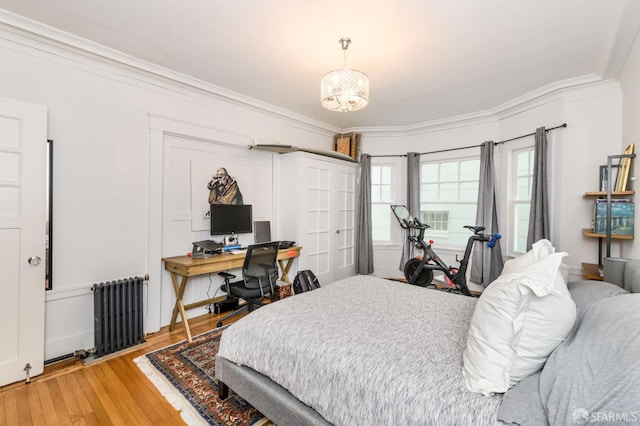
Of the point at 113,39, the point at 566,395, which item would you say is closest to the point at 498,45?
the point at 566,395

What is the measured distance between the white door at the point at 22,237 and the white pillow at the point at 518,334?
299cm

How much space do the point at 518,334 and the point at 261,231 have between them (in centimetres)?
327

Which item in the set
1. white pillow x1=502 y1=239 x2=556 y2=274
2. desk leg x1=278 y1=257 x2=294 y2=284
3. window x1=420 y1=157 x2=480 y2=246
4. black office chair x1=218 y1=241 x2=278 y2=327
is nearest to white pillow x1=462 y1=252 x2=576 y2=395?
white pillow x1=502 y1=239 x2=556 y2=274

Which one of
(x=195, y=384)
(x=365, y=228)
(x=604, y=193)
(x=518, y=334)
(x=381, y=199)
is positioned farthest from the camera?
(x=381, y=199)

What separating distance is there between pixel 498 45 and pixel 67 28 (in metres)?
3.58

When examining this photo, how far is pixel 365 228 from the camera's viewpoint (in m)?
5.14

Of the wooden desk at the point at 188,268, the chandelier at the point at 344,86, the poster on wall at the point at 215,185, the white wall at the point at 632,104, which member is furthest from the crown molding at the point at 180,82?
the wooden desk at the point at 188,268

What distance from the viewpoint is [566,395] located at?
3.06 feet

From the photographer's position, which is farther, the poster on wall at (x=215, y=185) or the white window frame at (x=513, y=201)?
the white window frame at (x=513, y=201)

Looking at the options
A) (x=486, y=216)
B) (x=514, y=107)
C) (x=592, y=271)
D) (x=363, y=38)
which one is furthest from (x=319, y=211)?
(x=592, y=271)

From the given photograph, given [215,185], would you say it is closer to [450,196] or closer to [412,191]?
[412,191]

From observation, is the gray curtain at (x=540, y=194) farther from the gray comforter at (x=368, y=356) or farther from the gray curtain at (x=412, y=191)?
the gray comforter at (x=368, y=356)

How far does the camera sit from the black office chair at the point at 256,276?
312 cm

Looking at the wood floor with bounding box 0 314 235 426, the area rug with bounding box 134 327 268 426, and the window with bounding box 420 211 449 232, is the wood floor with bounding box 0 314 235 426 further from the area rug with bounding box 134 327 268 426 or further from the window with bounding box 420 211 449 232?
the window with bounding box 420 211 449 232
